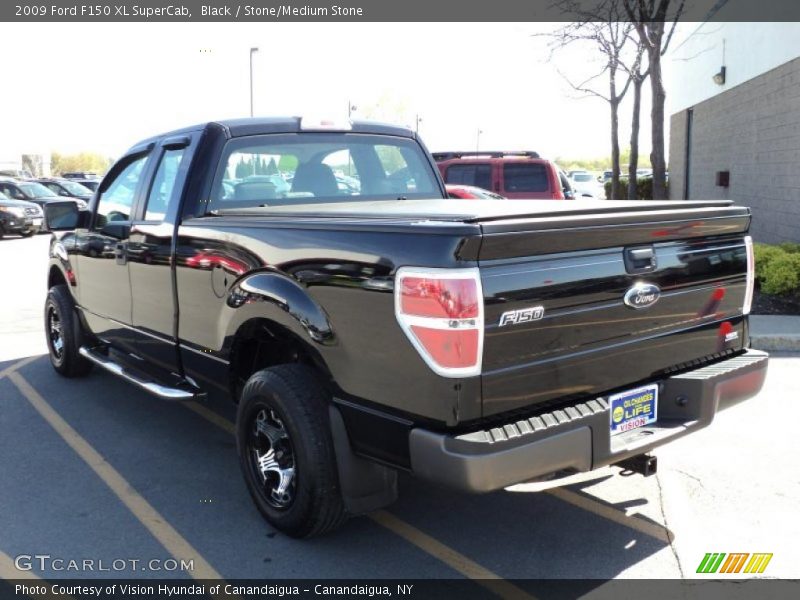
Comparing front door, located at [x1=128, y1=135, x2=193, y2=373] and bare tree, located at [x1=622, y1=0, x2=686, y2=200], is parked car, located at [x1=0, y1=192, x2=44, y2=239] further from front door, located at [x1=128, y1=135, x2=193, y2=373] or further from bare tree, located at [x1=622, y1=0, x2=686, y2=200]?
front door, located at [x1=128, y1=135, x2=193, y2=373]

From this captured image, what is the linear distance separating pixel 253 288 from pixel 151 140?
2141 millimetres

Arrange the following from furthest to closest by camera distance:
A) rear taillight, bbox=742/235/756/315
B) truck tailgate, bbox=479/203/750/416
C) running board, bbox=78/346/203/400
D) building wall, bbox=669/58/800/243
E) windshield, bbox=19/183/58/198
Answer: windshield, bbox=19/183/58/198, building wall, bbox=669/58/800/243, running board, bbox=78/346/203/400, rear taillight, bbox=742/235/756/315, truck tailgate, bbox=479/203/750/416

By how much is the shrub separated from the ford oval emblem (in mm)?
6759

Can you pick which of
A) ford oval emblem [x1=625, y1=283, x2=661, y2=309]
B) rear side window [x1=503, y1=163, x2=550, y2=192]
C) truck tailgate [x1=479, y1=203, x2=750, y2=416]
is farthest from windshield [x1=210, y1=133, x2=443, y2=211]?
rear side window [x1=503, y1=163, x2=550, y2=192]

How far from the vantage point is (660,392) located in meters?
3.67

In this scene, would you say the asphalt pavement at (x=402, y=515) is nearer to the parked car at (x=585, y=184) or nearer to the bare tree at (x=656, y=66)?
the bare tree at (x=656, y=66)

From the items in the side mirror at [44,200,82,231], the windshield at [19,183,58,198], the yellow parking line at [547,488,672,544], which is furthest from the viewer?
the windshield at [19,183,58,198]

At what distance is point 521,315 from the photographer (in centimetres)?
304

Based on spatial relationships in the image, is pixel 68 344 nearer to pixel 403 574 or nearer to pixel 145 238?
pixel 145 238

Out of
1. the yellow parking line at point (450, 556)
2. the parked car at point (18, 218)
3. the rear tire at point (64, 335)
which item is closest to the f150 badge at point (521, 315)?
the yellow parking line at point (450, 556)

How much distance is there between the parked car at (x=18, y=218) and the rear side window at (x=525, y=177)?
1463cm

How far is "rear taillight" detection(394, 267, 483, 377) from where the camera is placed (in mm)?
2891

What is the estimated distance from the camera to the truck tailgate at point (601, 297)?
3012mm

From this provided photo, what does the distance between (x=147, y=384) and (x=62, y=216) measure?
1990 millimetres
